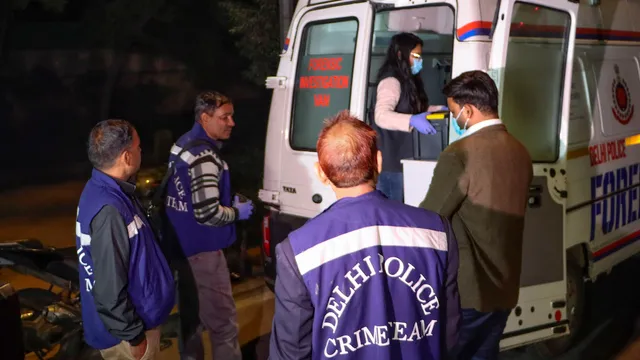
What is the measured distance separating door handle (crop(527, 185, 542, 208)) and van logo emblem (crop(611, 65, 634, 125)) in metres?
1.54

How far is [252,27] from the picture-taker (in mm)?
8305

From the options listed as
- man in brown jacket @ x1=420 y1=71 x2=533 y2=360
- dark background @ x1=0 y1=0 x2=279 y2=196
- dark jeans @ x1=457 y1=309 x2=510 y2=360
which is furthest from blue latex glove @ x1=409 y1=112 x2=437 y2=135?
dark background @ x1=0 y1=0 x2=279 y2=196

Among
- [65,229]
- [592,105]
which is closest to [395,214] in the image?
[592,105]

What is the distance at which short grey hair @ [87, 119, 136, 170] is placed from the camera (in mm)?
2887

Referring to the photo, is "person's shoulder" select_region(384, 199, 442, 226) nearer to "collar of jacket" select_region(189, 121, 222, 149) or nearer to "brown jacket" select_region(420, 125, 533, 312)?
"brown jacket" select_region(420, 125, 533, 312)

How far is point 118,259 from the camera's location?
9.04 ft

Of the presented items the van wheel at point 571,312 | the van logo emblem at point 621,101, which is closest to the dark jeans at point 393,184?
the van wheel at point 571,312

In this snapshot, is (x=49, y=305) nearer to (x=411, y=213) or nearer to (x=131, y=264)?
(x=131, y=264)

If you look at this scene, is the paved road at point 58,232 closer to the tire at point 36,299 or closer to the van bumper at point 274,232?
the van bumper at point 274,232

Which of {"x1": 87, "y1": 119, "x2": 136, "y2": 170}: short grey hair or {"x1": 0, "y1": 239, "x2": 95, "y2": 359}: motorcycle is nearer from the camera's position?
{"x1": 87, "y1": 119, "x2": 136, "y2": 170}: short grey hair

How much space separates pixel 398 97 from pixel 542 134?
0.89 meters

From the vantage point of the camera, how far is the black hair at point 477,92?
10.5ft

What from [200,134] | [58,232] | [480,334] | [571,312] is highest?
[200,134]

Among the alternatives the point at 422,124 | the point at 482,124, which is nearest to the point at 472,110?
the point at 482,124
